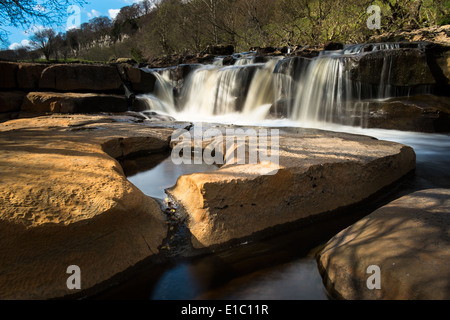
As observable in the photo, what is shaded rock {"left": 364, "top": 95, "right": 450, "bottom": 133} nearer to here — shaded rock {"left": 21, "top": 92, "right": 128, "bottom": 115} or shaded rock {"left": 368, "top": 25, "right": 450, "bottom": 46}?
shaded rock {"left": 368, "top": 25, "right": 450, "bottom": 46}

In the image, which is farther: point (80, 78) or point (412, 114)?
point (80, 78)

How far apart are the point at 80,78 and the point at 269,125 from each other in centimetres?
711

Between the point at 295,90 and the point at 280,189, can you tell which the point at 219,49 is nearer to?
the point at 295,90

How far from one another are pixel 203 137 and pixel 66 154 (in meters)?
2.24

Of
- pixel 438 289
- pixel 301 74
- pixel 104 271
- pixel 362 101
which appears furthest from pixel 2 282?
pixel 301 74

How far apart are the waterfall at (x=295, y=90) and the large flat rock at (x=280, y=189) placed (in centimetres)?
455

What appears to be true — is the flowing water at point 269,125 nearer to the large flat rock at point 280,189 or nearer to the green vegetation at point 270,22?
the large flat rock at point 280,189

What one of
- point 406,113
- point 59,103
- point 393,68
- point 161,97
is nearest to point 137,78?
point 161,97

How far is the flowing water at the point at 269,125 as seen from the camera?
169 centimetres

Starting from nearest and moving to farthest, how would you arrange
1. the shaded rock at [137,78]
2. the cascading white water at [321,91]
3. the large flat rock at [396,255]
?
the large flat rock at [396,255] → the cascading white water at [321,91] → the shaded rock at [137,78]

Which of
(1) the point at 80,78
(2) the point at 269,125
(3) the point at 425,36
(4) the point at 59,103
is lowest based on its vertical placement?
(2) the point at 269,125

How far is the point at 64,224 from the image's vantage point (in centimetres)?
156

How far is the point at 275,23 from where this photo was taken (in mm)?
20375

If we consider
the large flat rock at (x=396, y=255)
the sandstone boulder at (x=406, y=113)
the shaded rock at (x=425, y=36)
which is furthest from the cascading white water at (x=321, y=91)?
the large flat rock at (x=396, y=255)
